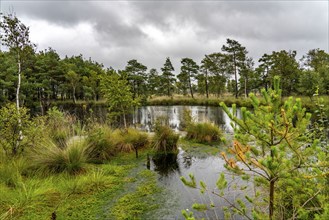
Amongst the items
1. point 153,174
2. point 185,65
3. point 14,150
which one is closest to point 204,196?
point 153,174

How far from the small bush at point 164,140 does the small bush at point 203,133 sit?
2.19 meters

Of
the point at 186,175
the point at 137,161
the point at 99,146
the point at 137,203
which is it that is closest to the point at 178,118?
the point at 137,161

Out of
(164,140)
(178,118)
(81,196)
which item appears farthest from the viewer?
(178,118)

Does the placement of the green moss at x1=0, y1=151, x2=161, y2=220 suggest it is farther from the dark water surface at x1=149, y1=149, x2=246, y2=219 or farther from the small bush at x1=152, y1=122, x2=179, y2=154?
the small bush at x1=152, y1=122, x2=179, y2=154

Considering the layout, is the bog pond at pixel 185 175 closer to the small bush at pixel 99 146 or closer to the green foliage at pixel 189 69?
the small bush at pixel 99 146

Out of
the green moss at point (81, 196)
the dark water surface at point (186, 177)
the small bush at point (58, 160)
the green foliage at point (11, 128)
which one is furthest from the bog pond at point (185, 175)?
the green foliage at point (11, 128)

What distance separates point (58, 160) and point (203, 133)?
6559mm

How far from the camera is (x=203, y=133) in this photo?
1037 centimetres

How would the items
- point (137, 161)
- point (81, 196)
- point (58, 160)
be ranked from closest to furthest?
point (81, 196) → point (58, 160) → point (137, 161)

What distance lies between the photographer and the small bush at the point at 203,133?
1031cm

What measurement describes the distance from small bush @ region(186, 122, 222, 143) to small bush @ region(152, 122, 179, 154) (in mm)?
2188

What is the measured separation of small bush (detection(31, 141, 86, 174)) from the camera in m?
5.65

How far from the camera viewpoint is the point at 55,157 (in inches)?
226

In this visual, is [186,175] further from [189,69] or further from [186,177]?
[189,69]
